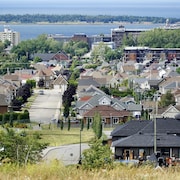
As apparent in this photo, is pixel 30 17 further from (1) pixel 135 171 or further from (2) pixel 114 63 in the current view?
(1) pixel 135 171

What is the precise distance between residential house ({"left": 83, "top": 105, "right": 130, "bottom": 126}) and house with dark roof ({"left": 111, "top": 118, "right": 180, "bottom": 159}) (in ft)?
11.2

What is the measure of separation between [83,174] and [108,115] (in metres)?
10.3

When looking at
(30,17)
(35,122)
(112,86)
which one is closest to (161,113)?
(35,122)

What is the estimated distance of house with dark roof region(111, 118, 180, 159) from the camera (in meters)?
8.47

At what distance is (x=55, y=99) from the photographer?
1825 centimetres

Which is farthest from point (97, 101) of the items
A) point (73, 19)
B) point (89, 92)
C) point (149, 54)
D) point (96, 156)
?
point (73, 19)

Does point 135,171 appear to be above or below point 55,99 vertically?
above

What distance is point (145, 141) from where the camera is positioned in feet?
28.6

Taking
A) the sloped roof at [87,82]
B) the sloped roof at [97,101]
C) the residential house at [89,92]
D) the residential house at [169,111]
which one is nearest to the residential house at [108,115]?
the sloped roof at [97,101]

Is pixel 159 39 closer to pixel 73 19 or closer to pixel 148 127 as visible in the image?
pixel 148 127

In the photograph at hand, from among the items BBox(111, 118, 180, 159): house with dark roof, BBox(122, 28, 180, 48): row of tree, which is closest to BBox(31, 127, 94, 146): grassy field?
BBox(111, 118, 180, 159): house with dark roof

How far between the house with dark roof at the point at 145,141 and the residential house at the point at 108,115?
342cm

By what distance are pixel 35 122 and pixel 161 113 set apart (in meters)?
2.32

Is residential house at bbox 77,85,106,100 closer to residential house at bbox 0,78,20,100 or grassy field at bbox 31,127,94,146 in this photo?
residential house at bbox 0,78,20,100
